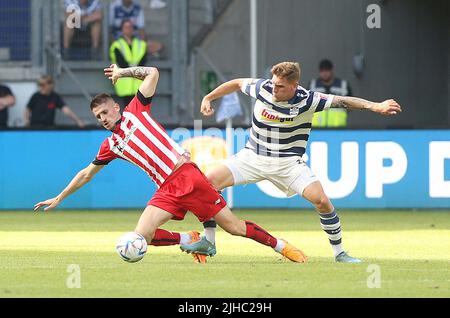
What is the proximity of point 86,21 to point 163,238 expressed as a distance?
1334cm

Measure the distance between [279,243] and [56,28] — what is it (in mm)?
13799

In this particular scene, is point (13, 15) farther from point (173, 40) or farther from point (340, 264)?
point (340, 264)

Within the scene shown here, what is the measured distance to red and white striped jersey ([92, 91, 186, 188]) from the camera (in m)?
12.2

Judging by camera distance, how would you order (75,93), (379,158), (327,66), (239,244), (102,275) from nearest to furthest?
(102,275), (239,244), (379,158), (327,66), (75,93)

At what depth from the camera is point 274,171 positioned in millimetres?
13156

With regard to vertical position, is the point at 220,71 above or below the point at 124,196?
above

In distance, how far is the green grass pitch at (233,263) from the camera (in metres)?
10.4

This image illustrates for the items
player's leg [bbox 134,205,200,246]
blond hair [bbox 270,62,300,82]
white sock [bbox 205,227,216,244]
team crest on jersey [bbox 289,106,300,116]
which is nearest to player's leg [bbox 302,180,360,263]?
team crest on jersey [bbox 289,106,300,116]

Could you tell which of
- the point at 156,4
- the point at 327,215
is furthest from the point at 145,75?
the point at 156,4

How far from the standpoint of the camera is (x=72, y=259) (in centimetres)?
1325

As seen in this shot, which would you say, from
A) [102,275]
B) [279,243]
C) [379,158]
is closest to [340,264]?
[279,243]

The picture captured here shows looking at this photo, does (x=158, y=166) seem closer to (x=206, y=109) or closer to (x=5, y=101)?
(x=206, y=109)

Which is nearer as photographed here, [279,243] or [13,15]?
[279,243]

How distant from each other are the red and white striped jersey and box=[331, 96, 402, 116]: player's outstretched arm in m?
1.55
